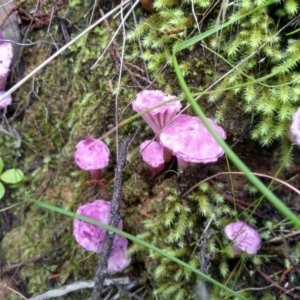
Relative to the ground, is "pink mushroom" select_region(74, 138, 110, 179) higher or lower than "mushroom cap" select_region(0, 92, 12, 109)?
lower

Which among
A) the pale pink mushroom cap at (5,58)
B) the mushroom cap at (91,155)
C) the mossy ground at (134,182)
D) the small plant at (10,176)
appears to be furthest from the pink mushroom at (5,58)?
the mushroom cap at (91,155)

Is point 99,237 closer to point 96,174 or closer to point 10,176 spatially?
point 96,174

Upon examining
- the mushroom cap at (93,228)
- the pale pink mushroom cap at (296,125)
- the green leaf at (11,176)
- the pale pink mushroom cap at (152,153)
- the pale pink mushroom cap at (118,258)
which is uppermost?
the pale pink mushroom cap at (296,125)

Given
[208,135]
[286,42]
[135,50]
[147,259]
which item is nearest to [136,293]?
[147,259]

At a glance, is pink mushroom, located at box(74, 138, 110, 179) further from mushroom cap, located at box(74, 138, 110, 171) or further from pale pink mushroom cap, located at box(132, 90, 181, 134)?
pale pink mushroom cap, located at box(132, 90, 181, 134)

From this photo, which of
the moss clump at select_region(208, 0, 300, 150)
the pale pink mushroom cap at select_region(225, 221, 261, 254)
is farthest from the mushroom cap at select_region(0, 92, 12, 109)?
the pale pink mushroom cap at select_region(225, 221, 261, 254)

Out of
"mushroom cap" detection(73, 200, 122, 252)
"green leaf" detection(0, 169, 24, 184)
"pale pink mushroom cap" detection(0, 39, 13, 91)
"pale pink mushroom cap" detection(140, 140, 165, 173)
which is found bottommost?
"mushroom cap" detection(73, 200, 122, 252)

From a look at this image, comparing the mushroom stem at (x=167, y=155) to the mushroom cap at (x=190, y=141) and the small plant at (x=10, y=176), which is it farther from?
the small plant at (x=10, y=176)

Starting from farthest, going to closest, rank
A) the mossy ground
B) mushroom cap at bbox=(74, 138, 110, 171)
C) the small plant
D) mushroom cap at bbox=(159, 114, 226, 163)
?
the small plant → mushroom cap at bbox=(74, 138, 110, 171) → the mossy ground → mushroom cap at bbox=(159, 114, 226, 163)

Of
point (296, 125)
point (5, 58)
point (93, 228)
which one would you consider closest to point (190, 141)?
point (296, 125)
